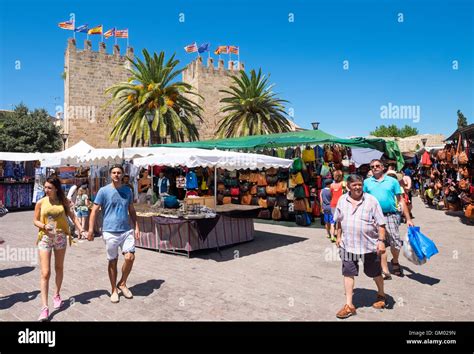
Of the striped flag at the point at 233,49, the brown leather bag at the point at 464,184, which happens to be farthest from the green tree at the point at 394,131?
the brown leather bag at the point at 464,184

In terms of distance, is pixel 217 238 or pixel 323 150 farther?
pixel 323 150

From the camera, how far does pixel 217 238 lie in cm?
812

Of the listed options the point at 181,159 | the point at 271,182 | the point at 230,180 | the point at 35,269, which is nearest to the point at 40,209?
the point at 35,269

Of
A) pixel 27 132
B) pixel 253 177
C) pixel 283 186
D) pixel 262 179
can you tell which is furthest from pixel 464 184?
pixel 27 132

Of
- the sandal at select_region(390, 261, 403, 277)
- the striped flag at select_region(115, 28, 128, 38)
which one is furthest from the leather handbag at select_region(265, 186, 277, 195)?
the striped flag at select_region(115, 28, 128, 38)

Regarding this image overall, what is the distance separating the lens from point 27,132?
30.5 meters

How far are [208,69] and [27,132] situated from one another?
17.0m

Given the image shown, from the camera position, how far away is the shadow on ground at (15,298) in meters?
4.67

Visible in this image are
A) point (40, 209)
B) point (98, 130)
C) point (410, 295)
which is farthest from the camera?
point (98, 130)

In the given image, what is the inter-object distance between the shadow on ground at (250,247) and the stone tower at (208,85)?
2557cm

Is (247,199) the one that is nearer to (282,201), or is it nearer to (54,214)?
(282,201)
